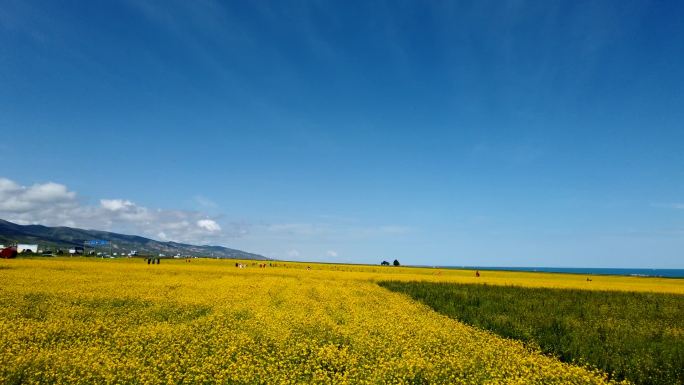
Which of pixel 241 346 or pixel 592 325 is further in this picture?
pixel 592 325

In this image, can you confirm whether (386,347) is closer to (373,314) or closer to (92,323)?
(373,314)

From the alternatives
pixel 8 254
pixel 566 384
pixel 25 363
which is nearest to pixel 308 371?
pixel 566 384

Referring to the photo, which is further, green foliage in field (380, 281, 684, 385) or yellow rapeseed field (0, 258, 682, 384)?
green foliage in field (380, 281, 684, 385)

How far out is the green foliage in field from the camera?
1223 centimetres

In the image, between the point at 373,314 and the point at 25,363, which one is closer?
the point at 25,363

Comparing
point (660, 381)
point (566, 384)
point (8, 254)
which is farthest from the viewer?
point (8, 254)

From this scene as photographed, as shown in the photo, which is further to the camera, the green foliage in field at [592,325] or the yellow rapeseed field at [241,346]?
the green foliage in field at [592,325]

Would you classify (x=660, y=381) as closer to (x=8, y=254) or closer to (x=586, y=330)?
(x=586, y=330)

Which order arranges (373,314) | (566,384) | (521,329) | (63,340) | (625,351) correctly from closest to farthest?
(566,384) < (63,340) < (625,351) < (521,329) < (373,314)

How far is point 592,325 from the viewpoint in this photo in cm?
1938

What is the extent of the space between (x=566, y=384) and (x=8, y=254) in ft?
228

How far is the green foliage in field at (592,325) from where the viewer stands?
12.2 m

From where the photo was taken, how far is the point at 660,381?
11.0 metres

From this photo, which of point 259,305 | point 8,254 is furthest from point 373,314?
point 8,254
